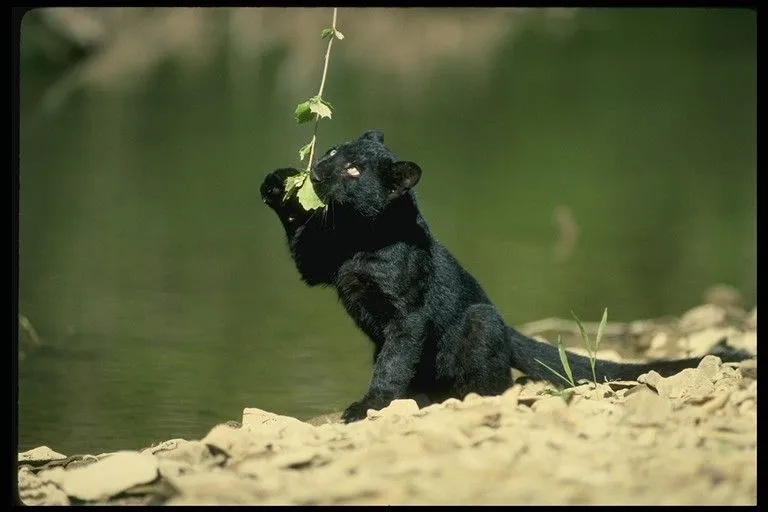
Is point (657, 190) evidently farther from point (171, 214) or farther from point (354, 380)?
point (354, 380)

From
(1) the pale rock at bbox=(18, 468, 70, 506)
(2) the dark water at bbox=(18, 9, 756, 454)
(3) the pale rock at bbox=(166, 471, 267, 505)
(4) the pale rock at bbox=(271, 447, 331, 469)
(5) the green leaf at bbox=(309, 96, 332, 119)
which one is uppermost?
(2) the dark water at bbox=(18, 9, 756, 454)

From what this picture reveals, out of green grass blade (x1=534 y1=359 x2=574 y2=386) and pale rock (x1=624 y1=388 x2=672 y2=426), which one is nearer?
pale rock (x1=624 y1=388 x2=672 y2=426)

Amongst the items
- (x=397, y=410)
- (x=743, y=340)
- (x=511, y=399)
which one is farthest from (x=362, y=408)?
(x=743, y=340)

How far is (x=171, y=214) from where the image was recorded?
744 inches

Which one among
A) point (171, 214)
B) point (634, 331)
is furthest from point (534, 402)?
point (171, 214)

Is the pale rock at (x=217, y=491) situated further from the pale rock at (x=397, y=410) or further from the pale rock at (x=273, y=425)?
the pale rock at (x=397, y=410)

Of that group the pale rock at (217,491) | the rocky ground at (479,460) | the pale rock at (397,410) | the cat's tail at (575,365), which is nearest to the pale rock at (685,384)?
the rocky ground at (479,460)

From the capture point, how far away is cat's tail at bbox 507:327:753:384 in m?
8.04

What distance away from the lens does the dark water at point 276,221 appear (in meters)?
10.6

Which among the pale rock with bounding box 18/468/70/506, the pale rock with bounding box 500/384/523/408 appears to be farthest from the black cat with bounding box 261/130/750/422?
the pale rock with bounding box 18/468/70/506

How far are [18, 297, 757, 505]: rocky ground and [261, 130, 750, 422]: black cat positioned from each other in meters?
0.87

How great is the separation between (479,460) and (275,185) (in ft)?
9.29

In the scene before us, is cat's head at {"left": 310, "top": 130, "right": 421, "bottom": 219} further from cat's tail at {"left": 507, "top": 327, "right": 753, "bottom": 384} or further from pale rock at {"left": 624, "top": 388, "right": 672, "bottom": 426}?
pale rock at {"left": 624, "top": 388, "right": 672, "bottom": 426}

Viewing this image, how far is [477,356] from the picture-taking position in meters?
7.67
